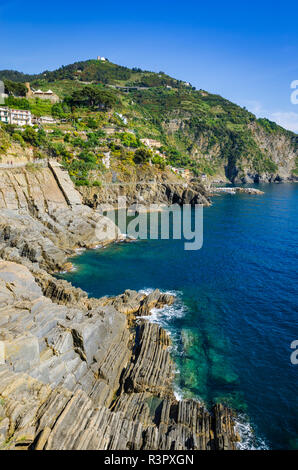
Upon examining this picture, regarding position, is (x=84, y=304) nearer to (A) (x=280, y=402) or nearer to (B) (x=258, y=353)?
(B) (x=258, y=353)

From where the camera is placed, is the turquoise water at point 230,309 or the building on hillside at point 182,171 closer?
the turquoise water at point 230,309

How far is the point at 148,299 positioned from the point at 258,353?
13478 millimetres

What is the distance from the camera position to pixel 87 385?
22125mm

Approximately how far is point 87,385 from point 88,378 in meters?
0.59

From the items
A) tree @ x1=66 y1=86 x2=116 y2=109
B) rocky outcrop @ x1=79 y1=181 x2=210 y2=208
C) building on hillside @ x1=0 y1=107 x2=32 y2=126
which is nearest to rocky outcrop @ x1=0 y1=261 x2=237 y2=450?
rocky outcrop @ x1=79 y1=181 x2=210 y2=208

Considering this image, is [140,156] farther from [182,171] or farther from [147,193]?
[182,171]

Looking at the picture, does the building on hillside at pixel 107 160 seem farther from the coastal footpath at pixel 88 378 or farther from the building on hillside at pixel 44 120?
the coastal footpath at pixel 88 378

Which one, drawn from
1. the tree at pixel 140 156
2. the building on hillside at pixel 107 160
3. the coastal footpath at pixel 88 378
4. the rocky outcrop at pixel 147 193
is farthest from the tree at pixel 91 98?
the coastal footpath at pixel 88 378

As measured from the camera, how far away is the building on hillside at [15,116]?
289 ft

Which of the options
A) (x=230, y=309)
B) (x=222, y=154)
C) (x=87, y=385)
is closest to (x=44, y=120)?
(x=230, y=309)

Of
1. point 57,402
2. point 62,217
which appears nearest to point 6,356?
point 57,402

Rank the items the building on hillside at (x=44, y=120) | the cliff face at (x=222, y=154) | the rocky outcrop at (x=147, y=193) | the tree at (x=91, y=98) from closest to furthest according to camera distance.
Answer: the rocky outcrop at (x=147, y=193) < the building on hillside at (x=44, y=120) < the tree at (x=91, y=98) < the cliff face at (x=222, y=154)

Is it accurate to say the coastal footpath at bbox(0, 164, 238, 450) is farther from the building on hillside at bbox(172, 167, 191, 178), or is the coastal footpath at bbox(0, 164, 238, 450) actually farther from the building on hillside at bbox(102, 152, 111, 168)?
the building on hillside at bbox(172, 167, 191, 178)

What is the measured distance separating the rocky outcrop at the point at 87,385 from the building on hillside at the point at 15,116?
246ft
